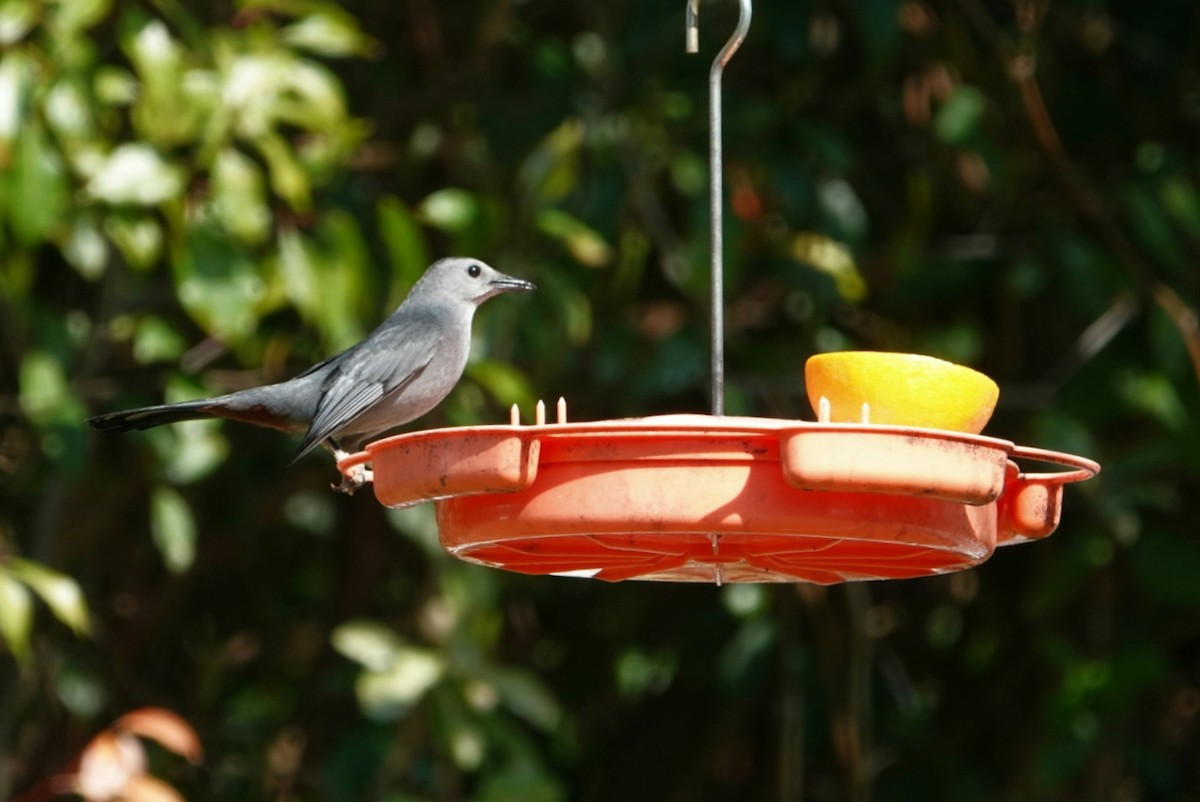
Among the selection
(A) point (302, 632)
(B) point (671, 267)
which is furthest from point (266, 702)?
(B) point (671, 267)

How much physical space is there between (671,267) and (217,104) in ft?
4.94

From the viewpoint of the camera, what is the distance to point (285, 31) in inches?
236

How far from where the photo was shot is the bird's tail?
5.01m

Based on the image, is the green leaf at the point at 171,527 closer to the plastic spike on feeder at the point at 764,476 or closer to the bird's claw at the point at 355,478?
the bird's claw at the point at 355,478

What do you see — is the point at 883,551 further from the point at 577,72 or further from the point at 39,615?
the point at 39,615

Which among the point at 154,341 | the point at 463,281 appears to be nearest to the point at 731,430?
the point at 463,281

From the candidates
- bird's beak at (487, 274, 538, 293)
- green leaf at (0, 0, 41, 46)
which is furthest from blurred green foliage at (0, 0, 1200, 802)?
bird's beak at (487, 274, 538, 293)

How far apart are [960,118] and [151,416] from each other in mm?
2693

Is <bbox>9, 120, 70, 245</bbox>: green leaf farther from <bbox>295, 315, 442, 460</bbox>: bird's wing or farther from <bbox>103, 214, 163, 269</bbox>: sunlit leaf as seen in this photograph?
<bbox>295, 315, 442, 460</bbox>: bird's wing

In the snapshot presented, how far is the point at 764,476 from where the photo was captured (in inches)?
120

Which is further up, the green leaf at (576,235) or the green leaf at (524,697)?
the green leaf at (576,235)

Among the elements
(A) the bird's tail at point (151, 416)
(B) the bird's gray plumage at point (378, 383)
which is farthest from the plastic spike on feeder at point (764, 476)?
(A) the bird's tail at point (151, 416)

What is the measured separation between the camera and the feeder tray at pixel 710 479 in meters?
2.98

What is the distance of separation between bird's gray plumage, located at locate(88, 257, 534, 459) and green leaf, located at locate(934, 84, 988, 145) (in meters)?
1.54
